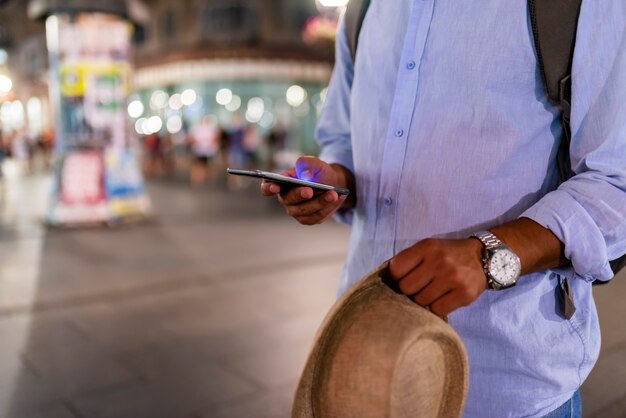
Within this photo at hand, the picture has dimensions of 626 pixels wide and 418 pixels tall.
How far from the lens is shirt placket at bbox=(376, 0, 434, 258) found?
1.34 metres

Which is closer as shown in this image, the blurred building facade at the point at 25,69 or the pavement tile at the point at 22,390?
the pavement tile at the point at 22,390

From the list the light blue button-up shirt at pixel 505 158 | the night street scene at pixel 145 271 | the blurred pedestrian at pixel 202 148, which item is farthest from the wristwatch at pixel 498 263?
the blurred pedestrian at pixel 202 148

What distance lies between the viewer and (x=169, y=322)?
4.75 meters

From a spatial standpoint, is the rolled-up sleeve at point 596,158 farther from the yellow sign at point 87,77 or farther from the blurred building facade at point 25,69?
the blurred building facade at point 25,69

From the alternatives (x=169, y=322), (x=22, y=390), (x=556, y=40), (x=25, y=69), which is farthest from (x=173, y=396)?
(x=25, y=69)

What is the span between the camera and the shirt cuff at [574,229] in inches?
43.5

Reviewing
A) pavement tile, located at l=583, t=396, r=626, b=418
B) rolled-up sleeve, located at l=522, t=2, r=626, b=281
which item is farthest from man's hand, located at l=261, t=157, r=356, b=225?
pavement tile, located at l=583, t=396, r=626, b=418

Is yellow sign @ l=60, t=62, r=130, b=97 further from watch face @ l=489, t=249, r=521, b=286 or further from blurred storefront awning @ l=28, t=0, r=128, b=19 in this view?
watch face @ l=489, t=249, r=521, b=286

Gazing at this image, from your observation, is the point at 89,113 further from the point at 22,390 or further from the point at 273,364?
the point at 273,364

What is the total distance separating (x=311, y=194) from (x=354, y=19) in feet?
1.96

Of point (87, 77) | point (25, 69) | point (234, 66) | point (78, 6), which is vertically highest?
point (25, 69)

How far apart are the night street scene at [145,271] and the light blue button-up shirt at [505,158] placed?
12 centimetres

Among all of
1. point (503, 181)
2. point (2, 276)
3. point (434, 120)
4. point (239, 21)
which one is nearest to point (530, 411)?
point (503, 181)

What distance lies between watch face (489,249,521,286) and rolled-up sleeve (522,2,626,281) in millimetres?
101
